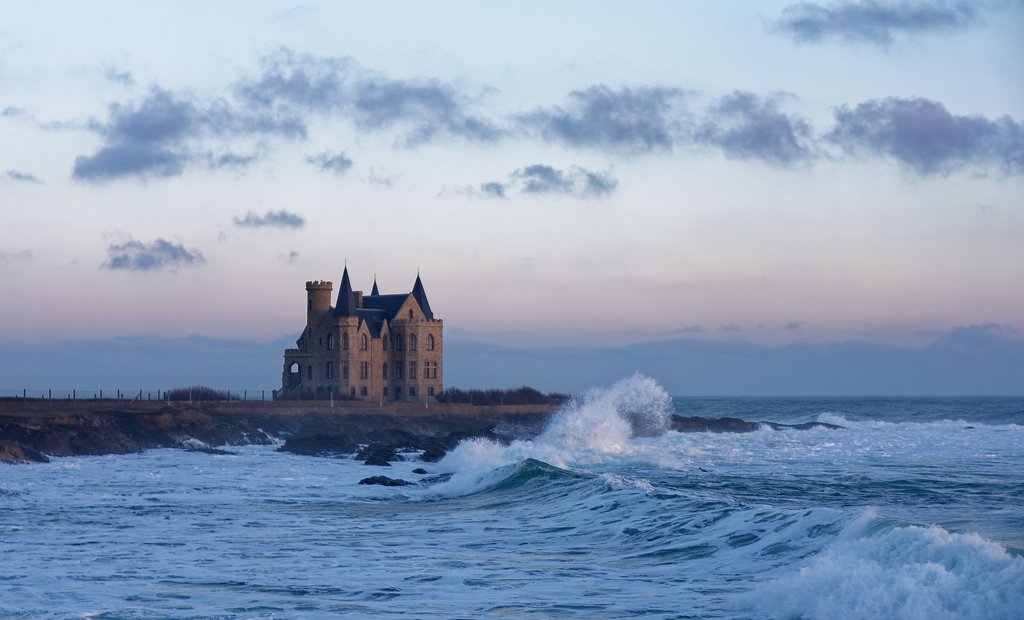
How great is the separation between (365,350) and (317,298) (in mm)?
4243

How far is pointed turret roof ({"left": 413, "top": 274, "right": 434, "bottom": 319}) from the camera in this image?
211ft

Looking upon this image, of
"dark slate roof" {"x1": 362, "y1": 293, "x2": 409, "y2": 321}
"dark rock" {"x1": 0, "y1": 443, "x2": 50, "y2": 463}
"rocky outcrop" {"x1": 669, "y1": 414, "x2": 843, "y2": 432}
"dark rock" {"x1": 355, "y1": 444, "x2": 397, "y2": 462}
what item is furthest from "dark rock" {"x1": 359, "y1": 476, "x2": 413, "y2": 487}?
"dark slate roof" {"x1": 362, "y1": 293, "x2": 409, "y2": 321}

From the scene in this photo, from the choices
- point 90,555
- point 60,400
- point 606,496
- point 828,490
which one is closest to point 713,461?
point 828,490

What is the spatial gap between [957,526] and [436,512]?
8939 mm

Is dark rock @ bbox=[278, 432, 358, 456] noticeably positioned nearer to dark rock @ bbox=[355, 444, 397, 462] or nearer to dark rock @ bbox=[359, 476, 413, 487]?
dark rock @ bbox=[355, 444, 397, 462]

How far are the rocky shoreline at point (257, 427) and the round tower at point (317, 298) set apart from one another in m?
7.93

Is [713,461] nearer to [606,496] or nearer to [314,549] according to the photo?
[606,496]

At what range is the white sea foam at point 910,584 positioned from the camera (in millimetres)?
9086

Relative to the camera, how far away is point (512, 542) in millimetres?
14617

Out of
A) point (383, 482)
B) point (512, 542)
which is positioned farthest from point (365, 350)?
point (512, 542)

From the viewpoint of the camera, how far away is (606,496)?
18281 millimetres

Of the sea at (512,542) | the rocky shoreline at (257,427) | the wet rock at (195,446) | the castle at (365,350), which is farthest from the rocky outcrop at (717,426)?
the sea at (512,542)

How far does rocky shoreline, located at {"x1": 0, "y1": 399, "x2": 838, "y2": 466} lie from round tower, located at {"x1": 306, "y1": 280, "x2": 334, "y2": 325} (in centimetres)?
793

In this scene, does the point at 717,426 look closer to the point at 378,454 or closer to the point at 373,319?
the point at 373,319
